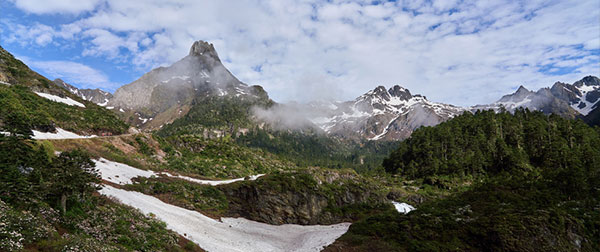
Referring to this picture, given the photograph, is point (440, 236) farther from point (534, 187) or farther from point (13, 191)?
point (13, 191)

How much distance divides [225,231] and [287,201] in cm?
1575

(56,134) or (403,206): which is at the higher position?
(56,134)

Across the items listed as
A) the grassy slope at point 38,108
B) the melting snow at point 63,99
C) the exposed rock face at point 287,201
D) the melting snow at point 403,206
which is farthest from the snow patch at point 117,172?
the melting snow at point 403,206

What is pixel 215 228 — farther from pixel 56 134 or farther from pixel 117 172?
pixel 56 134

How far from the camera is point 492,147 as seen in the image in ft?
277

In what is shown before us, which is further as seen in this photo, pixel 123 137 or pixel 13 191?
A: pixel 123 137

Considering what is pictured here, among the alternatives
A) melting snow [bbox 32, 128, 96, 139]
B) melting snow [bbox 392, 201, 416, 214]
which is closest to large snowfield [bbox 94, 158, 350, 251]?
melting snow [bbox 32, 128, 96, 139]

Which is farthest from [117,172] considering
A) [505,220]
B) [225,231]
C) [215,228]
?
[505,220]

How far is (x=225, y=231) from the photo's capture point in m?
34.5

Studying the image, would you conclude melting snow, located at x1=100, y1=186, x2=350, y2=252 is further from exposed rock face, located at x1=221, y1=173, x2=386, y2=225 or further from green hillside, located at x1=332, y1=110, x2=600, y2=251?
green hillside, located at x1=332, y1=110, x2=600, y2=251

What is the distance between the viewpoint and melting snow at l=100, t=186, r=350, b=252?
28672mm

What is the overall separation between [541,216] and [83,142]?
186 feet

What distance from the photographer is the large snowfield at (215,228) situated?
28.9 metres

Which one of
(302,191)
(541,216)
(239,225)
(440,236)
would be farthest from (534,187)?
(239,225)
